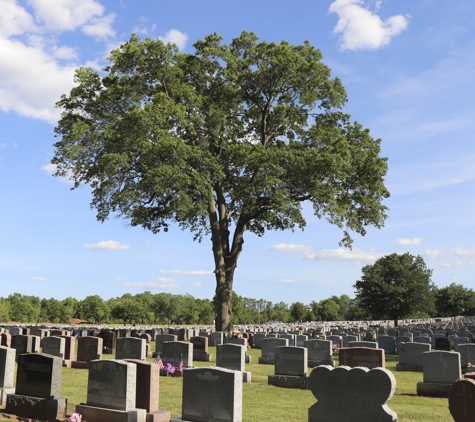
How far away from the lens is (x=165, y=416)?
8.51 meters

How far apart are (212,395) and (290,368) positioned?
622 centimetres

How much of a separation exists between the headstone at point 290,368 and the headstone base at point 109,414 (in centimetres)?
594

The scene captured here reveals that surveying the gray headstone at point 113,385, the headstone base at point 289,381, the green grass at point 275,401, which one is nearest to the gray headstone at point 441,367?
the green grass at point 275,401

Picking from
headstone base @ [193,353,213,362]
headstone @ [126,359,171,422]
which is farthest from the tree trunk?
headstone @ [126,359,171,422]

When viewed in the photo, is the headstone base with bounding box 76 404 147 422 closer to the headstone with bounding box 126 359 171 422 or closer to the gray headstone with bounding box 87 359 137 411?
the gray headstone with bounding box 87 359 137 411

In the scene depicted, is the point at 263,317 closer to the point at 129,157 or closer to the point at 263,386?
the point at 129,157

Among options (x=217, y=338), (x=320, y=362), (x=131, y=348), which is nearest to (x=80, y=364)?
(x=131, y=348)

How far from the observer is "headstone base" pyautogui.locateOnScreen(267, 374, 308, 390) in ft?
43.4

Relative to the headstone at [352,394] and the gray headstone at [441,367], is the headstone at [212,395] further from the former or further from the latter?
the gray headstone at [441,367]

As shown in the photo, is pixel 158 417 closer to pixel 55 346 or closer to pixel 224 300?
pixel 55 346

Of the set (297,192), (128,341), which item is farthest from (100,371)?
(297,192)

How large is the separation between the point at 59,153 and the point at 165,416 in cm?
1978

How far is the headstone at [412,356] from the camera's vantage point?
17.5m

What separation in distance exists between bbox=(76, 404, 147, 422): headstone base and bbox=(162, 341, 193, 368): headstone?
21.9 feet
